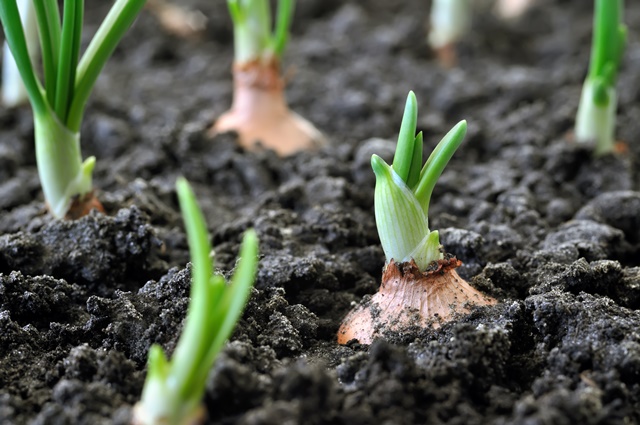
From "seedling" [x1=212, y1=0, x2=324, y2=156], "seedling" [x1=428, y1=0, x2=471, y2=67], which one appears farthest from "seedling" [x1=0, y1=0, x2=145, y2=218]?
"seedling" [x1=428, y1=0, x2=471, y2=67]

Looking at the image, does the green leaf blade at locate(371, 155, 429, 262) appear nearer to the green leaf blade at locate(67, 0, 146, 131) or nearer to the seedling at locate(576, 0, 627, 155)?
the green leaf blade at locate(67, 0, 146, 131)

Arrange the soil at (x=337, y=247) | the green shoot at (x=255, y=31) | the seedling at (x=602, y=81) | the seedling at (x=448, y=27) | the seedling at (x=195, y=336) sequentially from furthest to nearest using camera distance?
the seedling at (x=448, y=27), the green shoot at (x=255, y=31), the seedling at (x=602, y=81), the soil at (x=337, y=247), the seedling at (x=195, y=336)

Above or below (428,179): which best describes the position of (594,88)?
above

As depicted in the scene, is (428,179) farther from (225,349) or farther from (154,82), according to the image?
(154,82)

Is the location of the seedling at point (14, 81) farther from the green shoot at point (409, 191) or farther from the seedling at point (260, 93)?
the green shoot at point (409, 191)

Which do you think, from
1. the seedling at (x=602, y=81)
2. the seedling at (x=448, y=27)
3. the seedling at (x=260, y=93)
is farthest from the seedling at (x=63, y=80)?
the seedling at (x=448, y=27)

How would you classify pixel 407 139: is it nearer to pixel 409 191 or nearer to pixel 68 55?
pixel 409 191

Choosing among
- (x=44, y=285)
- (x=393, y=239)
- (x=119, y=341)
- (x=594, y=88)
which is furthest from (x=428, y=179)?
(x=594, y=88)
